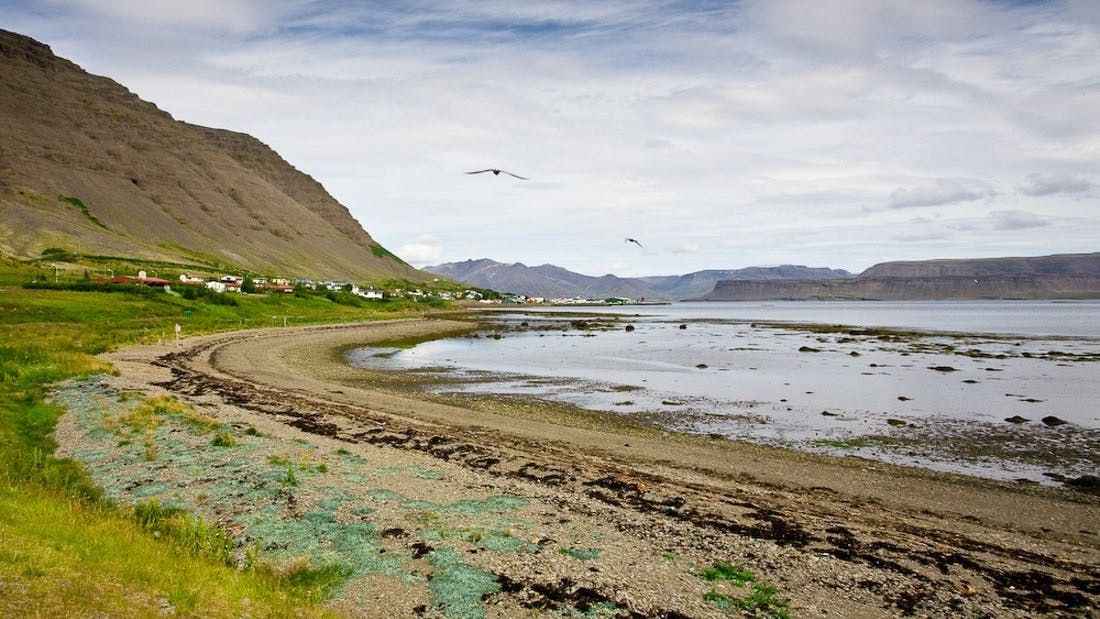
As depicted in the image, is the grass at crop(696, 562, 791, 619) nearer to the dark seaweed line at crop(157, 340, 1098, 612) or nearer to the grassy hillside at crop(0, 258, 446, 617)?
the dark seaweed line at crop(157, 340, 1098, 612)

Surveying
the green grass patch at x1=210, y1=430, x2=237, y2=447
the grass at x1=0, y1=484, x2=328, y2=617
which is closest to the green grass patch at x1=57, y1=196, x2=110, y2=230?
the green grass patch at x1=210, y1=430, x2=237, y2=447

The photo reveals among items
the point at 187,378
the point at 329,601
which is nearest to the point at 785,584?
the point at 329,601

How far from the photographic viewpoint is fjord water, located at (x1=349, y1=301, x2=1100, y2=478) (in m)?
28.8

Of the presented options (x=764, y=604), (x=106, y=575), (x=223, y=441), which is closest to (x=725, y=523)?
(x=764, y=604)

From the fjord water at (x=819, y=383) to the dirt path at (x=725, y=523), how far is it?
186 inches

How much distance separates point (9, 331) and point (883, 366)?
67454 mm

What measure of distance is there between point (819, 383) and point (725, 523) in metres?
32.7

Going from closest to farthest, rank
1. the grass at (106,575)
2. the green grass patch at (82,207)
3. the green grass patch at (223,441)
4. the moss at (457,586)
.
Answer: the grass at (106,575)
the moss at (457,586)
the green grass patch at (223,441)
the green grass patch at (82,207)

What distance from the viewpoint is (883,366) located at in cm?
5388

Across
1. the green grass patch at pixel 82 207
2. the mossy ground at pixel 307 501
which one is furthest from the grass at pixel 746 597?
the green grass patch at pixel 82 207

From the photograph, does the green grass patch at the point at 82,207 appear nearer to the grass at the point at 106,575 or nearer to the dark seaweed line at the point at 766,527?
the dark seaweed line at the point at 766,527

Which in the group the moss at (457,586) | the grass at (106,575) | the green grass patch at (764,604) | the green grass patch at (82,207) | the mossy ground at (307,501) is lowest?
the green grass patch at (764,604)

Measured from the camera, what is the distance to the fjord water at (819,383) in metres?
28.8

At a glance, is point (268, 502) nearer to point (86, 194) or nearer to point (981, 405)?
point (981, 405)
